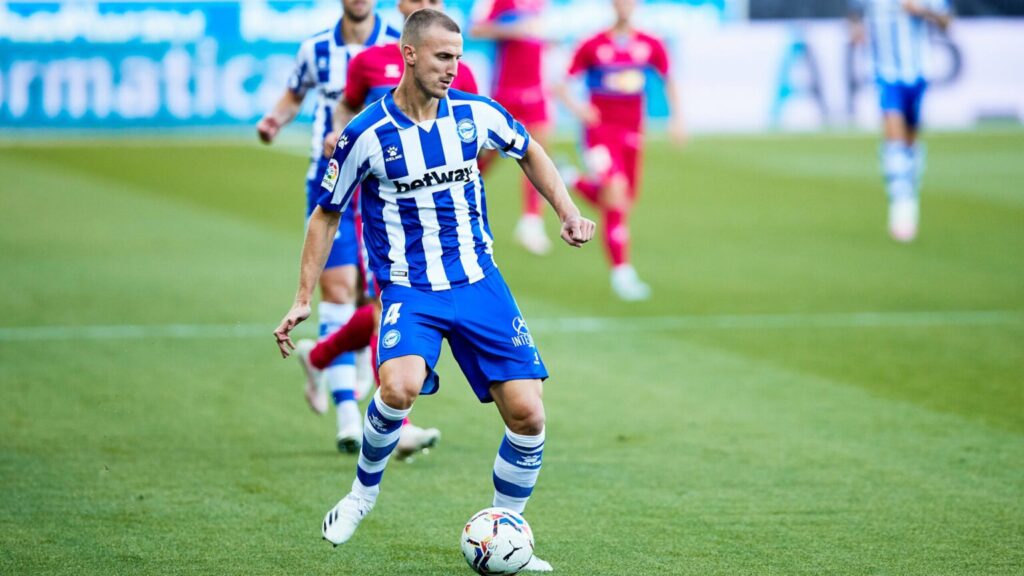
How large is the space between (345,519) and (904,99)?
1105cm

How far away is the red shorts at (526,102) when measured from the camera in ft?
46.8

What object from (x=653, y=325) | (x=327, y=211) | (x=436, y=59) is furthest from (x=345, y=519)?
(x=653, y=325)

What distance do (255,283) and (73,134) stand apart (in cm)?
1234

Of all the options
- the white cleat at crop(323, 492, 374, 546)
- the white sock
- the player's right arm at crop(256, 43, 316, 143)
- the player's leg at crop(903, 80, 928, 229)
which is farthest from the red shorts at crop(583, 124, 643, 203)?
the white cleat at crop(323, 492, 374, 546)

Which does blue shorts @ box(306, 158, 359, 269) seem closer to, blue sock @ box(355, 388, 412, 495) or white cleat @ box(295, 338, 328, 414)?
white cleat @ box(295, 338, 328, 414)

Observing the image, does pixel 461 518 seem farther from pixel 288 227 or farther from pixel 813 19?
pixel 813 19

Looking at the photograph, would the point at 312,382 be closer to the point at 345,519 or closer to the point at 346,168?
the point at 345,519

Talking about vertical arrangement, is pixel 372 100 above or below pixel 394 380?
above

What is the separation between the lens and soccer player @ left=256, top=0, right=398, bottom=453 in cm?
749

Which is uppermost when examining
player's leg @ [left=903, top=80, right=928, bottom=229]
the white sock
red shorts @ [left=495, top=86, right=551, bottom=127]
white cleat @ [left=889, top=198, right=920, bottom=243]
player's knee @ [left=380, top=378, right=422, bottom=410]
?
player's knee @ [left=380, top=378, right=422, bottom=410]

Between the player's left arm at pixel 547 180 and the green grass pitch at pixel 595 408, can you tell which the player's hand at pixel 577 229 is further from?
the green grass pitch at pixel 595 408

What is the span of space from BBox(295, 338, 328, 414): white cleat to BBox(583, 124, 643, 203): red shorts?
16.3 ft

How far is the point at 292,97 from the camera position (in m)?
7.79

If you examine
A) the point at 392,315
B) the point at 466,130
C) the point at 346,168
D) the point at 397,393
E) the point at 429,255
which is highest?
the point at 466,130
